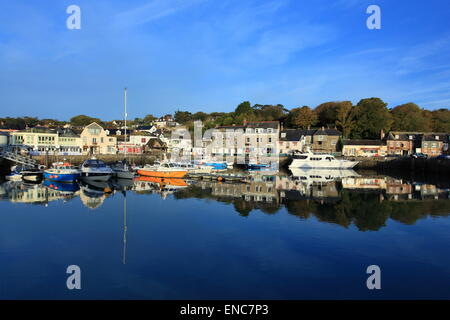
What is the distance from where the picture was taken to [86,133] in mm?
67562

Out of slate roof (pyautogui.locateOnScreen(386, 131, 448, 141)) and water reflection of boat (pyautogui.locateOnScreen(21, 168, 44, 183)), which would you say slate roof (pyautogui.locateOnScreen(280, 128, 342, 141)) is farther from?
water reflection of boat (pyautogui.locateOnScreen(21, 168, 44, 183))

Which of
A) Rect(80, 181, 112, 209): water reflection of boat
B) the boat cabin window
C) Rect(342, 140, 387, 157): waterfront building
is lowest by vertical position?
Rect(80, 181, 112, 209): water reflection of boat

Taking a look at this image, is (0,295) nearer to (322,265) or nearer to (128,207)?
(322,265)

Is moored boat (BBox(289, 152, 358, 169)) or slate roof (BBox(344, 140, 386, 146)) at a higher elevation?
slate roof (BBox(344, 140, 386, 146))

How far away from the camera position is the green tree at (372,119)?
78.5 meters

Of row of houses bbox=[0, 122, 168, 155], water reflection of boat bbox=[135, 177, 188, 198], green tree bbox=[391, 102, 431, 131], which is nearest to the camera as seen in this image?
water reflection of boat bbox=[135, 177, 188, 198]

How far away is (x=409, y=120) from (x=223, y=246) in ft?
268

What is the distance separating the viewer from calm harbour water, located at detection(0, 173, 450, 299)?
36.3 feet

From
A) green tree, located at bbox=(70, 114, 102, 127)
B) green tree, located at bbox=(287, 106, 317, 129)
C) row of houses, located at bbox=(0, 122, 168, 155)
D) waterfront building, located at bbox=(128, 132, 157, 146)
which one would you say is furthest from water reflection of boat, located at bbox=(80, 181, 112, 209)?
green tree, located at bbox=(70, 114, 102, 127)

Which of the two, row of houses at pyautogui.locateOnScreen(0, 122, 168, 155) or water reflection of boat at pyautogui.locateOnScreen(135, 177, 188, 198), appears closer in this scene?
water reflection of boat at pyautogui.locateOnScreen(135, 177, 188, 198)

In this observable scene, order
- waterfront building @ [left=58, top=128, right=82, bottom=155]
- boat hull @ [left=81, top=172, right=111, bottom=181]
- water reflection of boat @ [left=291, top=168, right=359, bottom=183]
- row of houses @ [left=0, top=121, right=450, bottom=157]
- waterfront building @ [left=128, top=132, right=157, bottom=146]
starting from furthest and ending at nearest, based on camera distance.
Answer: waterfront building @ [left=128, top=132, right=157, bottom=146] < row of houses @ [left=0, top=121, right=450, bottom=157] < waterfront building @ [left=58, top=128, right=82, bottom=155] < water reflection of boat @ [left=291, top=168, right=359, bottom=183] < boat hull @ [left=81, top=172, right=111, bottom=181]

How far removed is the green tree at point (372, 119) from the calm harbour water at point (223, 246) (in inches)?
2110

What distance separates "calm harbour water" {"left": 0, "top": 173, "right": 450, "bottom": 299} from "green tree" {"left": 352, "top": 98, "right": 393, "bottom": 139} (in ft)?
176
